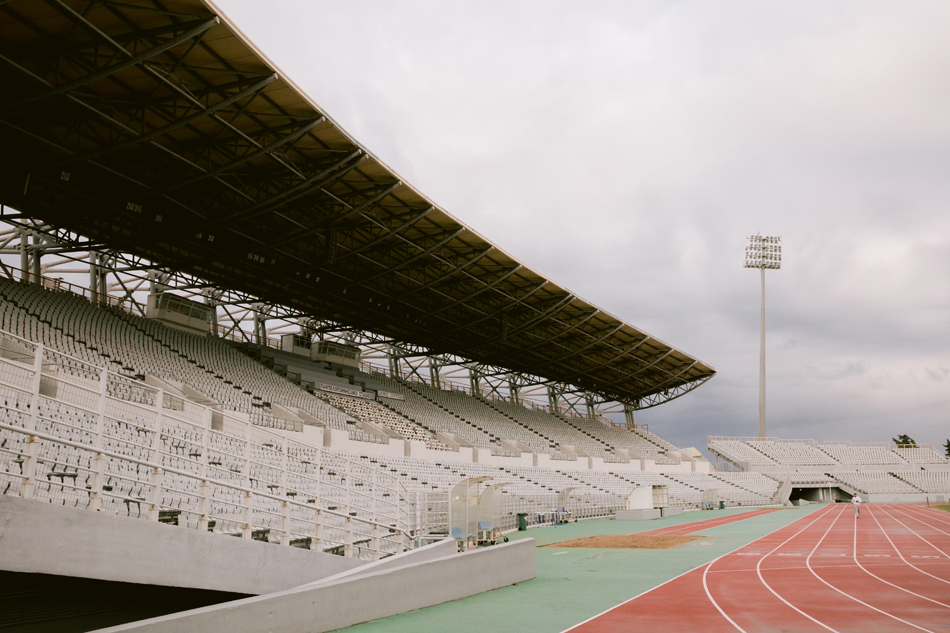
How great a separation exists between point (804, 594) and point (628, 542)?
432 inches

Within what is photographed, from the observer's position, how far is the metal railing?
7.50m

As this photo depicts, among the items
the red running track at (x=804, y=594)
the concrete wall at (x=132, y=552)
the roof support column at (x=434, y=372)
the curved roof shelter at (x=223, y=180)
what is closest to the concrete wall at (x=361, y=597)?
the concrete wall at (x=132, y=552)

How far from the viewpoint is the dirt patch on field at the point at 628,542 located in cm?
2206

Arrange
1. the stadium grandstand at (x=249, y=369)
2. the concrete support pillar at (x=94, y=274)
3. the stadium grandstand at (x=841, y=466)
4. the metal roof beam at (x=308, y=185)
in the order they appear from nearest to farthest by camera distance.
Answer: the stadium grandstand at (x=249, y=369)
the metal roof beam at (x=308, y=185)
the concrete support pillar at (x=94, y=274)
the stadium grandstand at (x=841, y=466)

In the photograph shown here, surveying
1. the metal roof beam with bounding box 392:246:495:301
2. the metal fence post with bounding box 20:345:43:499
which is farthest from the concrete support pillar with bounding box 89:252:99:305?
the metal fence post with bounding box 20:345:43:499

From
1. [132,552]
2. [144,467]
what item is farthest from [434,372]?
[132,552]

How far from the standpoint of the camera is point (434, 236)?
31922 millimetres

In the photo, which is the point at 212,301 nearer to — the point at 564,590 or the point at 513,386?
the point at 513,386

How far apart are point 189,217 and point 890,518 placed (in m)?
38.0

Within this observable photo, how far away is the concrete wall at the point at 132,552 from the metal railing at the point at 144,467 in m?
0.26

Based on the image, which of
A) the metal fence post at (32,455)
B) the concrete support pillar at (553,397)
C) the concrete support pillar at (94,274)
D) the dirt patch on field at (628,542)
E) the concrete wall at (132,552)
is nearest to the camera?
the concrete wall at (132,552)

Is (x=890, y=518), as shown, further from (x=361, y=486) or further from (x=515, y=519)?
(x=361, y=486)

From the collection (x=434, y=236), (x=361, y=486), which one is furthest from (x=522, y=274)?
(x=361, y=486)

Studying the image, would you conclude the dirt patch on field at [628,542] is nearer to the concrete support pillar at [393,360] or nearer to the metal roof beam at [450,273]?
the metal roof beam at [450,273]
